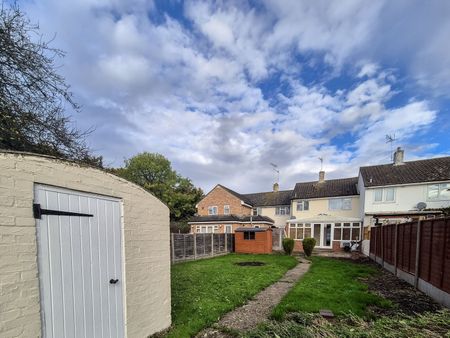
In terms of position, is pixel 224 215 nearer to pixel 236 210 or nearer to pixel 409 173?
pixel 236 210

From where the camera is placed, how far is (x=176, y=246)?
45.9 ft

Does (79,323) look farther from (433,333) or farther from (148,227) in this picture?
(433,333)

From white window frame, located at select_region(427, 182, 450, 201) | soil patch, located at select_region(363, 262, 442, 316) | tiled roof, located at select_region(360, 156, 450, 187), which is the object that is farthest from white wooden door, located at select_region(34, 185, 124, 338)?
white window frame, located at select_region(427, 182, 450, 201)

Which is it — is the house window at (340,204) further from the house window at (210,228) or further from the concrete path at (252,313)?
the concrete path at (252,313)

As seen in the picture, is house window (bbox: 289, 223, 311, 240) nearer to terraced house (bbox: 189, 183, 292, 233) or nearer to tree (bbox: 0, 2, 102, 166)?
terraced house (bbox: 189, 183, 292, 233)

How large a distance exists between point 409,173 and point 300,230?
458 inches

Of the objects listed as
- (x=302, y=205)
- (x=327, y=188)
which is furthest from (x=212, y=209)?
(x=327, y=188)

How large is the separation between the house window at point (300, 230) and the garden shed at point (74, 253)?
2293 centimetres

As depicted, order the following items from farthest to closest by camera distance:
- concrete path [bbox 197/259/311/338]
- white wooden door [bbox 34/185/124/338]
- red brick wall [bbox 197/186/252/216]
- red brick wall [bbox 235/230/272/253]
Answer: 1. red brick wall [bbox 197/186/252/216]
2. red brick wall [bbox 235/230/272/253]
3. concrete path [bbox 197/259/311/338]
4. white wooden door [bbox 34/185/124/338]

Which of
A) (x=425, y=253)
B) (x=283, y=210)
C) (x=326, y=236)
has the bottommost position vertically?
(x=326, y=236)

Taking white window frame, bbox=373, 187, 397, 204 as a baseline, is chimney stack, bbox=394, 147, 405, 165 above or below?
above

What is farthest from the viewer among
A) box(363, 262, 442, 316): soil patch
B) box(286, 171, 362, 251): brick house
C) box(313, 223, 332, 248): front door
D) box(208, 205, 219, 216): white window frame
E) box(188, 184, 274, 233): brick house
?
box(208, 205, 219, 216): white window frame

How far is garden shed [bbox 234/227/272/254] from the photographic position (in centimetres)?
1980

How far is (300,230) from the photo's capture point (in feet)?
83.7
